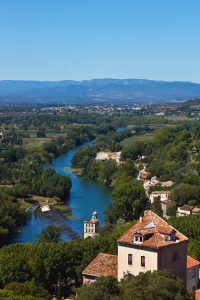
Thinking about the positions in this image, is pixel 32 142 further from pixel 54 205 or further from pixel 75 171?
pixel 54 205

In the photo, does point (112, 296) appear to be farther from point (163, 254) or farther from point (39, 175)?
point (39, 175)

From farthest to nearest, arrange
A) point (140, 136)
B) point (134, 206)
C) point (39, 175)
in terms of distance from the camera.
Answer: point (140, 136) < point (39, 175) < point (134, 206)

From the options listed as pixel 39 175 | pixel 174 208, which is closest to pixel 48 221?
pixel 174 208

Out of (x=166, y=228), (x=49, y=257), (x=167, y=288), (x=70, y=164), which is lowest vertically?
(x=70, y=164)

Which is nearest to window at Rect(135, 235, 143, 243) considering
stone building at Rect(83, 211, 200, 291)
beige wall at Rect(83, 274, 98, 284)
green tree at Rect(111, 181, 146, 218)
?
stone building at Rect(83, 211, 200, 291)

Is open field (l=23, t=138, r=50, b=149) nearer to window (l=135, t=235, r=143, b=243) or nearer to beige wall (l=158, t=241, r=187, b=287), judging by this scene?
beige wall (l=158, t=241, r=187, b=287)
